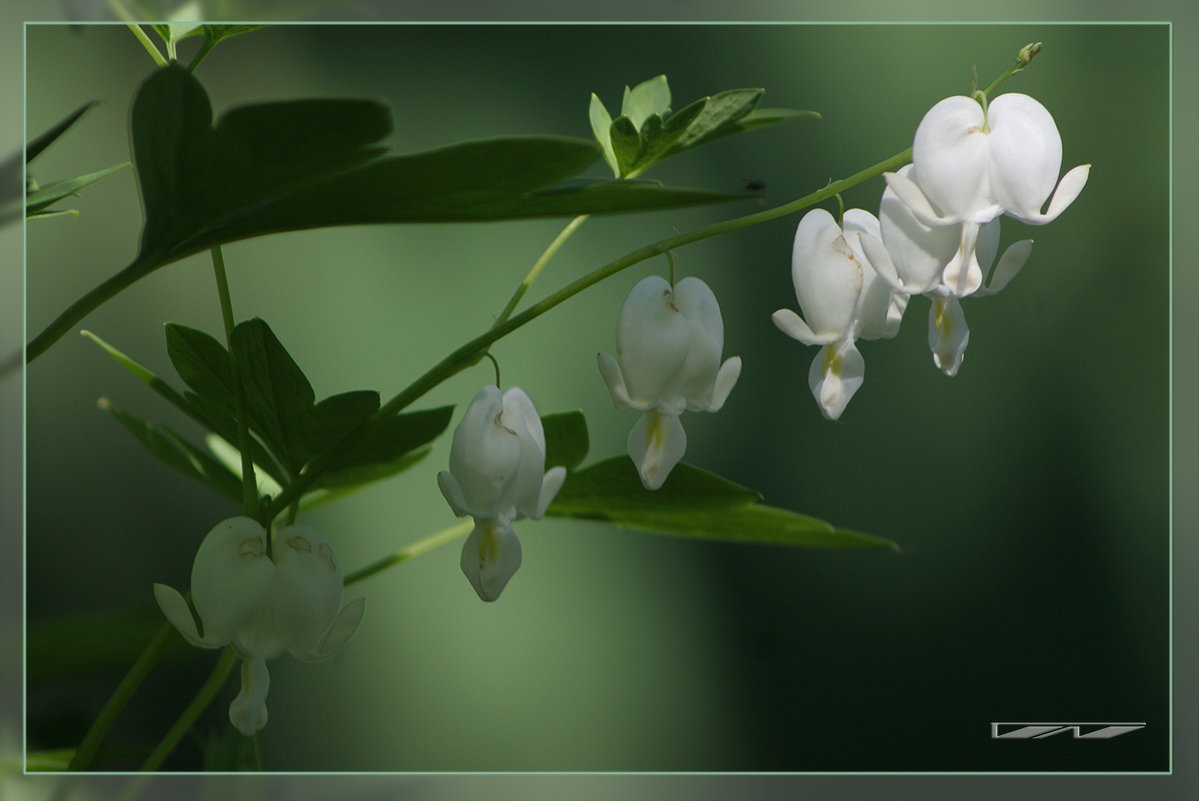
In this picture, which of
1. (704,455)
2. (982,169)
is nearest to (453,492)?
(982,169)

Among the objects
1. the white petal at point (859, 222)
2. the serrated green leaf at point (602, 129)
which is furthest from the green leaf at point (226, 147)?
the white petal at point (859, 222)

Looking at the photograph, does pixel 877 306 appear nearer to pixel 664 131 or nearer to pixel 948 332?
pixel 948 332

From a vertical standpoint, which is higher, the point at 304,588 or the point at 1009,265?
the point at 1009,265

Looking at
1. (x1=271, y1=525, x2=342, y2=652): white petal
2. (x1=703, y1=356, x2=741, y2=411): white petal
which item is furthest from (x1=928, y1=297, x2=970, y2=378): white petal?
(x1=271, y1=525, x2=342, y2=652): white petal

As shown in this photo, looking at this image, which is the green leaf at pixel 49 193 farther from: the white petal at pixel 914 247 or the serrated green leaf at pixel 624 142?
the white petal at pixel 914 247

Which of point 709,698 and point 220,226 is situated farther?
point 709,698

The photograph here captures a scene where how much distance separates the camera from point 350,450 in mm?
715

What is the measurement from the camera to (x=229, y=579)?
0.70 metres

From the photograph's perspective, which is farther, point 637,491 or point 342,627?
point 637,491

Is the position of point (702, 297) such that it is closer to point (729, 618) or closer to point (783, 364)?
point (783, 364)

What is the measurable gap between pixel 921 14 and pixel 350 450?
33.2 inches

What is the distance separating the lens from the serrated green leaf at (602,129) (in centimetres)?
72

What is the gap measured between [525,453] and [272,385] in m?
0.19

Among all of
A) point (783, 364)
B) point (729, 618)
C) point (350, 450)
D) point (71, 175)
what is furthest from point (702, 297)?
point (71, 175)
